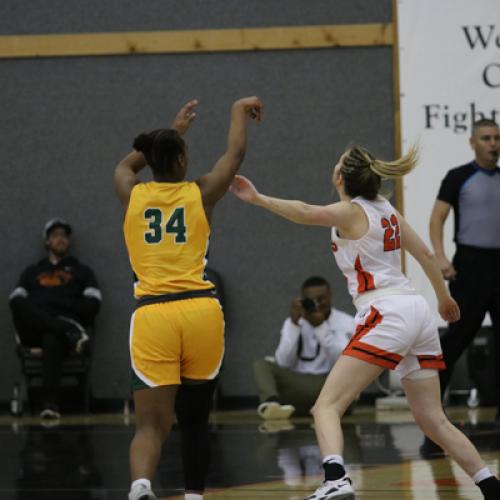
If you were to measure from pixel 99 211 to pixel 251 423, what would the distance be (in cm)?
309

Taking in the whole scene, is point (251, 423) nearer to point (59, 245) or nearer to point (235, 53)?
point (59, 245)

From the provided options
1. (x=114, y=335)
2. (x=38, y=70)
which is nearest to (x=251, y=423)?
(x=114, y=335)

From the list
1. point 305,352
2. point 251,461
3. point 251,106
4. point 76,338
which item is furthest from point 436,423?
point 76,338

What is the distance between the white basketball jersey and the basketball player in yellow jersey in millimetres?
626

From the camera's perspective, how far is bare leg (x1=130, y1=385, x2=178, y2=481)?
16.3ft

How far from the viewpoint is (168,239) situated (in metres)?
5.14

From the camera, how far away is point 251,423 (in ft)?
34.0

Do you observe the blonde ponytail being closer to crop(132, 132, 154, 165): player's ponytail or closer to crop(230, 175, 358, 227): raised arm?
crop(230, 175, 358, 227): raised arm

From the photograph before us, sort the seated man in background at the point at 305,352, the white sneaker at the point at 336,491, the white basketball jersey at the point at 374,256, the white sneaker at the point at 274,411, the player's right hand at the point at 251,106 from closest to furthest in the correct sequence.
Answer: the white sneaker at the point at 336,491 < the player's right hand at the point at 251,106 < the white basketball jersey at the point at 374,256 < the white sneaker at the point at 274,411 < the seated man in background at the point at 305,352

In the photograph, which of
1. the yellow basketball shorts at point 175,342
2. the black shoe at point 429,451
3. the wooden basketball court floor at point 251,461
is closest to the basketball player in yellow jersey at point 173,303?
the yellow basketball shorts at point 175,342

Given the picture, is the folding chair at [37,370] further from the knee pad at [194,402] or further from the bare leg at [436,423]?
the bare leg at [436,423]

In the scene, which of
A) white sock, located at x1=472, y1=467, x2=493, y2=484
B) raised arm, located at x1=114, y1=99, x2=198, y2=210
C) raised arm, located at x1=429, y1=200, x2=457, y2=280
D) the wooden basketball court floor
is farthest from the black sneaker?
white sock, located at x1=472, y1=467, x2=493, y2=484

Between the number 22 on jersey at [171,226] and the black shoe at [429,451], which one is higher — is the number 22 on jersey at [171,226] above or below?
above

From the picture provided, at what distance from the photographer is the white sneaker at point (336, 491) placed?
16.2ft
